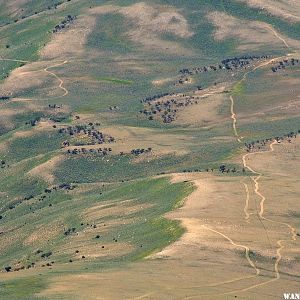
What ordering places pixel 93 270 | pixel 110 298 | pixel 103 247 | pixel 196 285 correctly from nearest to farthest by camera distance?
pixel 110 298 → pixel 196 285 → pixel 93 270 → pixel 103 247

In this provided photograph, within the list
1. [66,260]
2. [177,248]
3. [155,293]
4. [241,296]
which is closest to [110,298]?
[155,293]

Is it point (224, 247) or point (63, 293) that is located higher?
point (63, 293)

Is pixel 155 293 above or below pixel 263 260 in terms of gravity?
above

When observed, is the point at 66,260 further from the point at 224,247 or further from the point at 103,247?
the point at 224,247

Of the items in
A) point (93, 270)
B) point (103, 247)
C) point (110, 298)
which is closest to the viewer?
point (110, 298)

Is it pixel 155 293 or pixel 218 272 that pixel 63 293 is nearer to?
pixel 155 293

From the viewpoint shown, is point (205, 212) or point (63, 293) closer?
point (63, 293)

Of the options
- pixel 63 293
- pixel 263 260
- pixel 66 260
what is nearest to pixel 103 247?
pixel 66 260

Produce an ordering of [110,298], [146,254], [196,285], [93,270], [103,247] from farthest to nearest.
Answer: [103,247] < [146,254] < [93,270] < [196,285] < [110,298]

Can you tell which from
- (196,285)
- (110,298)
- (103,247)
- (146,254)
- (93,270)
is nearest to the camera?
(110,298)
